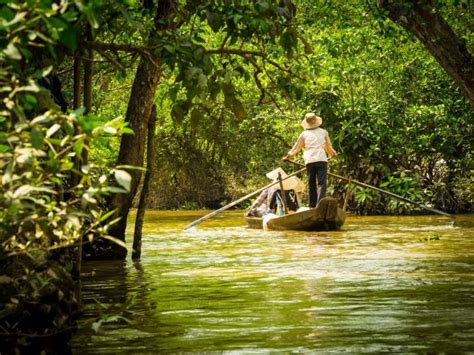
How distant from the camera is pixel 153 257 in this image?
14352 mm

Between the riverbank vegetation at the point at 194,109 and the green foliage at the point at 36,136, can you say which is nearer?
the green foliage at the point at 36,136

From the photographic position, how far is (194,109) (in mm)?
7953

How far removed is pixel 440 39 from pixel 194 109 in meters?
6.39

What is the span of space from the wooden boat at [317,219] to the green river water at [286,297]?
197 centimetres

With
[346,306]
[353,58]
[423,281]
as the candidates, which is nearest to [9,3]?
[346,306]

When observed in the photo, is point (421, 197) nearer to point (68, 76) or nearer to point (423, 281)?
point (68, 76)

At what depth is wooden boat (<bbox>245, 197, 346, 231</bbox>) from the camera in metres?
19.4

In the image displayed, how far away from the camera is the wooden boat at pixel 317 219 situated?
1944 centimetres

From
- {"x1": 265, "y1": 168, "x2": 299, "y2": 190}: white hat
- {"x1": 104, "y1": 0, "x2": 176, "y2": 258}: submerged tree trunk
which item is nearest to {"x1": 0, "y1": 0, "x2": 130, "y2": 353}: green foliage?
{"x1": 104, "y1": 0, "x2": 176, "y2": 258}: submerged tree trunk

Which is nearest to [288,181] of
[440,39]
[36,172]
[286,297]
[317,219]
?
[317,219]

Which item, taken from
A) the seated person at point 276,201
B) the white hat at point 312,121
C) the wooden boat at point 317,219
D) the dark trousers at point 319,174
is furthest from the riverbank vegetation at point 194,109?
the wooden boat at point 317,219

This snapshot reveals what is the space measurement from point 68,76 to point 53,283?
1185cm

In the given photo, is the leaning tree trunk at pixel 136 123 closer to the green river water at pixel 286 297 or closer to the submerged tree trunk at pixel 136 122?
the submerged tree trunk at pixel 136 122

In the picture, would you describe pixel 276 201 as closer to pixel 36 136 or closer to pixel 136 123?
pixel 136 123
